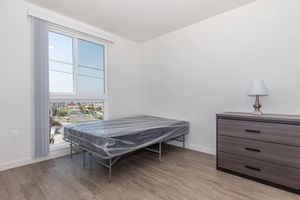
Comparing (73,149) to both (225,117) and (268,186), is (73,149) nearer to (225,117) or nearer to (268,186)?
(225,117)

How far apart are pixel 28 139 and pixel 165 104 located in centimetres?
262

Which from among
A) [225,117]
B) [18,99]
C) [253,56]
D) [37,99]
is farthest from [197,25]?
[18,99]

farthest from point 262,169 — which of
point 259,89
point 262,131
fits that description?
point 259,89

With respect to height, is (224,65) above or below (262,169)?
above

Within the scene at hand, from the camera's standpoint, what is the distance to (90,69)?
3408mm

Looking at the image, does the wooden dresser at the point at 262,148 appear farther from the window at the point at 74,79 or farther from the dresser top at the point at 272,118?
the window at the point at 74,79

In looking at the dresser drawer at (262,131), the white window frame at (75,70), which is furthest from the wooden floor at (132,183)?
the white window frame at (75,70)

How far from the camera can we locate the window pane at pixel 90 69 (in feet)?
10.5

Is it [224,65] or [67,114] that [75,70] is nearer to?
[67,114]

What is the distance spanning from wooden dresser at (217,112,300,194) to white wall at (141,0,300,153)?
1.94 feet

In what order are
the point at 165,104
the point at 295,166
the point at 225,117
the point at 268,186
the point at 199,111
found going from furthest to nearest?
the point at 165,104 → the point at 199,111 → the point at 225,117 → the point at 268,186 → the point at 295,166

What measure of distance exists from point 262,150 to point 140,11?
2.74 meters

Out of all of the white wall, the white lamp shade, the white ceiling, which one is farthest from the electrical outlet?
the white lamp shade

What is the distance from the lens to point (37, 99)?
8.30 feet
